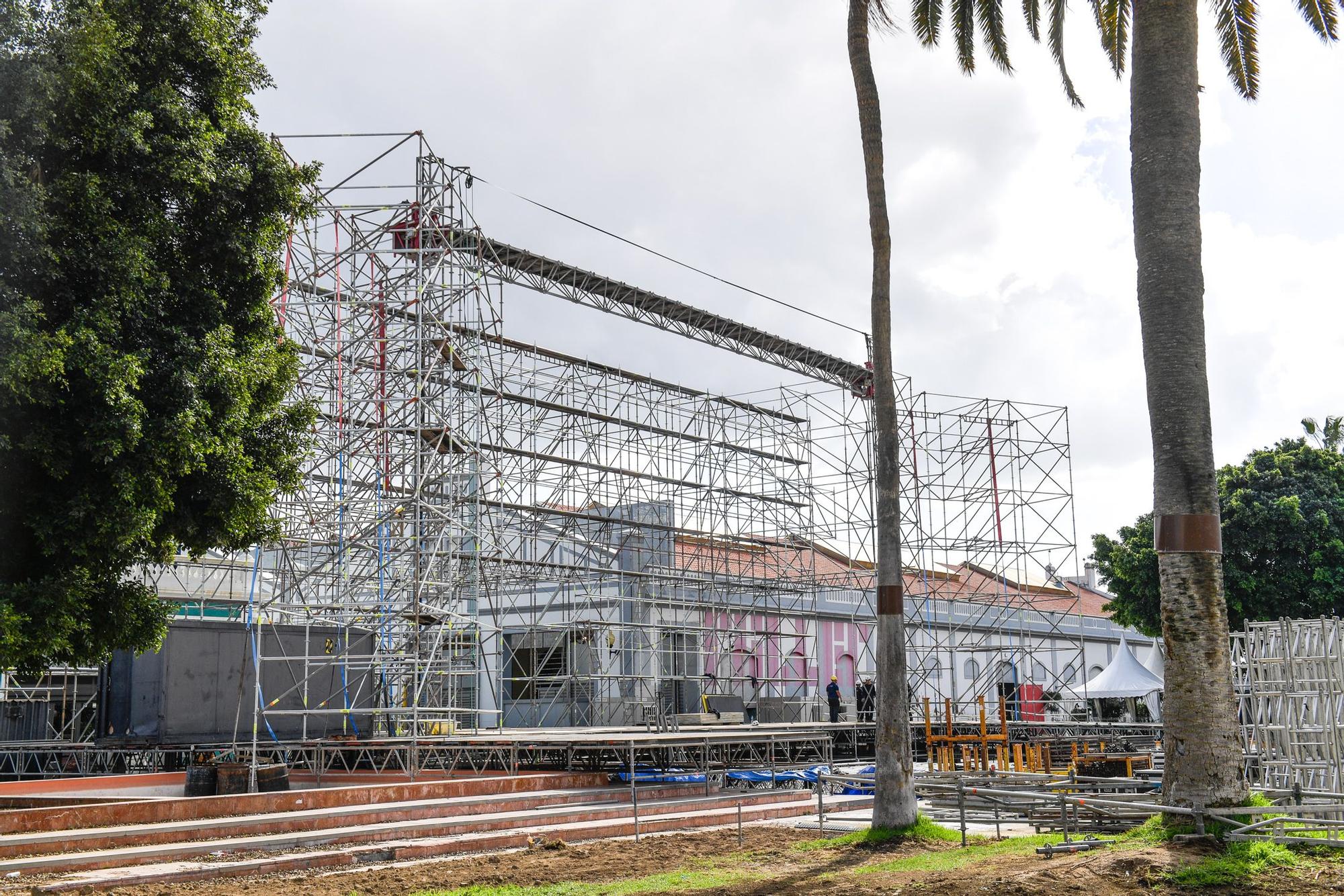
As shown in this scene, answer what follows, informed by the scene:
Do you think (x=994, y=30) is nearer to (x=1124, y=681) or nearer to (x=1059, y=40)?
(x=1059, y=40)

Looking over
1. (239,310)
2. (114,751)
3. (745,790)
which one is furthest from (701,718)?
(239,310)

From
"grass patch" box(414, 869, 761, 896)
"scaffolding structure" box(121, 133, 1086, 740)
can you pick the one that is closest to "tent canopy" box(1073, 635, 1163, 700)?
"scaffolding structure" box(121, 133, 1086, 740)

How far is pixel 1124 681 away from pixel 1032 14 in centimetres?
2183

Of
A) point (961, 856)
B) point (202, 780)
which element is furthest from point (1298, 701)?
point (202, 780)

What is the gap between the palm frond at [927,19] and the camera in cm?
1541

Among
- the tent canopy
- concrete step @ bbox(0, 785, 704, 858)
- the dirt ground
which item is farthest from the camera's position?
the tent canopy

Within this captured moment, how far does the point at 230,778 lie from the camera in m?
16.2

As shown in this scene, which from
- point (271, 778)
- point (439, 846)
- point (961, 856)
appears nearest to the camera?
point (961, 856)

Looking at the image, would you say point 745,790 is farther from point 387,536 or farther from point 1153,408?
point 1153,408

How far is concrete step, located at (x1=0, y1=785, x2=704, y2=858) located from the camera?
12758 mm

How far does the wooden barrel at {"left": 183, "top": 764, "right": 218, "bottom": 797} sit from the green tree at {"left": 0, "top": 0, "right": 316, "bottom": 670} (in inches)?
173

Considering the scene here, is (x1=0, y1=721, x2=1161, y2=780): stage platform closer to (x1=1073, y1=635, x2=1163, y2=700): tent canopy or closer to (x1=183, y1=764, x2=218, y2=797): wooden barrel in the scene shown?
(x1=183, y1=764, x2=218, y2=797): wooden barrel

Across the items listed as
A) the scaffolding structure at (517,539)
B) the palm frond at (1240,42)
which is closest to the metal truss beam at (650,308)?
the scaffolding structure at (517,539)

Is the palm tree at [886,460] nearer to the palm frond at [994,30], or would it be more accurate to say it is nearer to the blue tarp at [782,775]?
the palm frond at [994,30]
